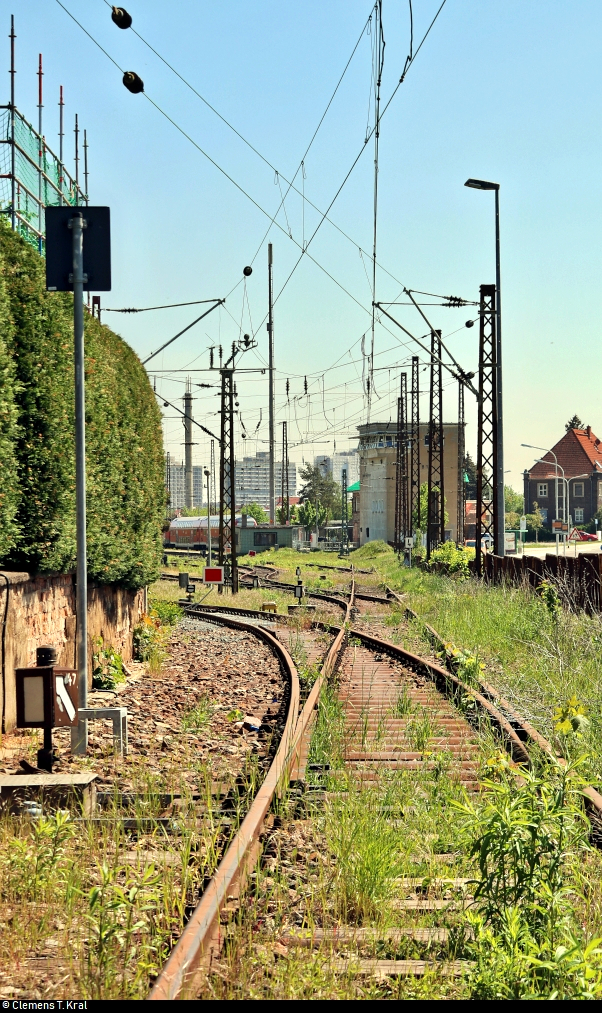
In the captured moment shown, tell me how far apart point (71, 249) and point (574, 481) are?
410 ft

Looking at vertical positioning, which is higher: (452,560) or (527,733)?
(452,560)

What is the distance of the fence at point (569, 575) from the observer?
16.0 metres

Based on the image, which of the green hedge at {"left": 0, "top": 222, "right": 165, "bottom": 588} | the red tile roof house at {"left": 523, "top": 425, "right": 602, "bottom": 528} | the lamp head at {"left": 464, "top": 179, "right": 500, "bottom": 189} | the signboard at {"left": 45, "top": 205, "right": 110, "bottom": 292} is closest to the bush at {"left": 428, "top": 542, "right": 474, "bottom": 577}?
the lamp head at {"left": 464, "top": 179, "right": 500, "bottom": 189}

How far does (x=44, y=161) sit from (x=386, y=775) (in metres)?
15.7

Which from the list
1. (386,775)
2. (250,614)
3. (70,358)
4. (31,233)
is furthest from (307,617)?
(386,775)

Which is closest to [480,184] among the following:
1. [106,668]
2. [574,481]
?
[106,668]

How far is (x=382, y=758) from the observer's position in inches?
326

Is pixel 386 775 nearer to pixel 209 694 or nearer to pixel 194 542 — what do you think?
pixel 209 694

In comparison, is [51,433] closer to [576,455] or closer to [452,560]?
[452,560]

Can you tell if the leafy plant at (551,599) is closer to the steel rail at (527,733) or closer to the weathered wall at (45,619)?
the steel rail at (527,733)

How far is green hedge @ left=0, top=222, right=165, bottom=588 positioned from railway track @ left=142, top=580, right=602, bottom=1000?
3332 millimetres

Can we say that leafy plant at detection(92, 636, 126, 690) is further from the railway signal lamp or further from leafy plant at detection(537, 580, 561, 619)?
leafy plant at detection(537, 580, 561, 619)

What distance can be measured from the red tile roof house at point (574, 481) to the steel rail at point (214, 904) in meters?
122

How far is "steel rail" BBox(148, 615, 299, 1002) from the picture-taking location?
3773 millimetres
